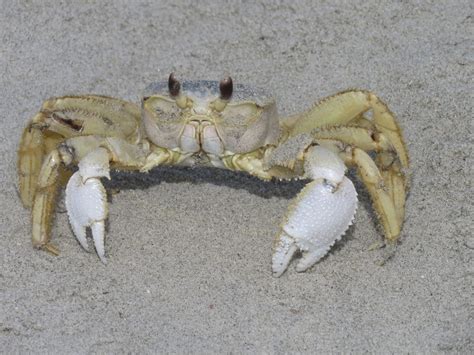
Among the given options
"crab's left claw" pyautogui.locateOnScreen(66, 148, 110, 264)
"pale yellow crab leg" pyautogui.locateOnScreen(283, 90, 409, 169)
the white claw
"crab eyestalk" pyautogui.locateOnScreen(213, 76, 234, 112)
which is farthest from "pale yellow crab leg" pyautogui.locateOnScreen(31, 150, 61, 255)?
"pale yellow crab leg" pyautogui.locateOnScreen(283, 90, 409, 169)

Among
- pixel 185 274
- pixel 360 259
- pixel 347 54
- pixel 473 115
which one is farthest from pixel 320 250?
pixel 347 54

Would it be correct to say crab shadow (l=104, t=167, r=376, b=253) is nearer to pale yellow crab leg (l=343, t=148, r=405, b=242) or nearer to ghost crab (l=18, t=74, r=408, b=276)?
ghost crab (l=18, t=74, r=408, b=276)

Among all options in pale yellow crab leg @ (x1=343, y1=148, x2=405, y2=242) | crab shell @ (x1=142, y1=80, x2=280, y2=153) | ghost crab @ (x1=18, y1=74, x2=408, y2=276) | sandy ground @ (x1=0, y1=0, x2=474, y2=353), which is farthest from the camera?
crab shell @ (x1=142, y1=80, x2=280, y2=153)

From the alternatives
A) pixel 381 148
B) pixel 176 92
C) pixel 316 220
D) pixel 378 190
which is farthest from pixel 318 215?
pixel 176 92

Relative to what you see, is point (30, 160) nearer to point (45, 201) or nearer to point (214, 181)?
point (45, 201)

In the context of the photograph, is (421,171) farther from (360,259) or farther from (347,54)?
(347,54)

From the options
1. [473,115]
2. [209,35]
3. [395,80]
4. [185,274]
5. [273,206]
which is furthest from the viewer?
→ [209,35]

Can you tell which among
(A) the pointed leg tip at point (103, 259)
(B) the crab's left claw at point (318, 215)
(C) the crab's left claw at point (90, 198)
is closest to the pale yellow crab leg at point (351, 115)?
(B) the crab's left claw at point (318, 215)
